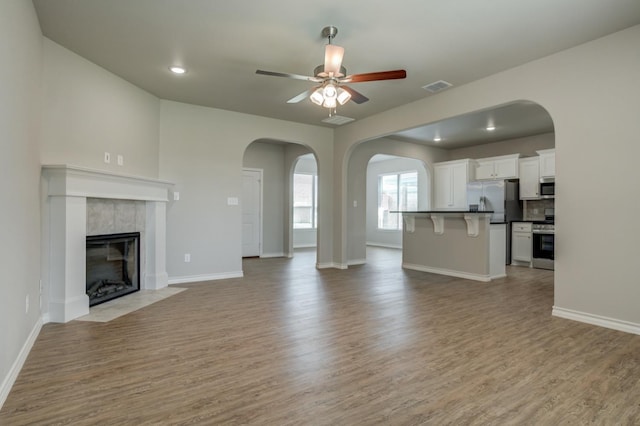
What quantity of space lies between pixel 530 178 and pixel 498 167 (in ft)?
2.31

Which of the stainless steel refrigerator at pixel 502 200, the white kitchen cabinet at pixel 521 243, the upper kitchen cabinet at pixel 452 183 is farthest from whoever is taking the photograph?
the upper kitchen cabinet at pixel 452 183

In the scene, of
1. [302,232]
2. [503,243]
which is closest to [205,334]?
[503,243]

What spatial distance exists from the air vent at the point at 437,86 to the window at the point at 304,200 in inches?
234

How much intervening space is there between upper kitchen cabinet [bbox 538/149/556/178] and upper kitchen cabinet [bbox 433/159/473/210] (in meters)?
1.53

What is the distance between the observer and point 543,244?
6793 millimetres

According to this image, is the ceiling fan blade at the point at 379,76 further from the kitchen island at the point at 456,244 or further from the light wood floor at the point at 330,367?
the kitchen island at the point at 456,244

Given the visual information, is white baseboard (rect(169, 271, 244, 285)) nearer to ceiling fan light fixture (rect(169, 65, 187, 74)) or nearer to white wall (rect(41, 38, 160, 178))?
white wall (rect(41, 38, 160, 178))

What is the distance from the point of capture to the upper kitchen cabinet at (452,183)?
26.7 ft

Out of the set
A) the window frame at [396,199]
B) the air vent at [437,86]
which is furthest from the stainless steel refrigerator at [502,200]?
the air vent at [437,86]

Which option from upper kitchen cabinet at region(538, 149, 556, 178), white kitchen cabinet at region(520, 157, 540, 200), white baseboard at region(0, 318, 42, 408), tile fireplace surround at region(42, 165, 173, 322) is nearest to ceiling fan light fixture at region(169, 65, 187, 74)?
tile fireplace surround at region(42, 165, 173, 322)

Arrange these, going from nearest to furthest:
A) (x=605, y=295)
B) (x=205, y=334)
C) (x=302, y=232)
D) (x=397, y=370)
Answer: (x=397, y=370) < (x=205, y=334) < (x=605, y=295) < (x=302, y=232)

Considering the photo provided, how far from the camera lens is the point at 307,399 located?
1.98 meters

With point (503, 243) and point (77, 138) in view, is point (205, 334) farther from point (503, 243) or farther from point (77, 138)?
point (503, 243)

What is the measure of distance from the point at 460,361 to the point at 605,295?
1834 millimetres
